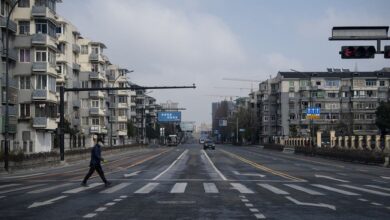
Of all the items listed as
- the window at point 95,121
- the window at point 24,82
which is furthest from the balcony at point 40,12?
the window at point 95,121

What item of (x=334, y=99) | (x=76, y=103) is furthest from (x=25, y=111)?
(x=334, y=99)

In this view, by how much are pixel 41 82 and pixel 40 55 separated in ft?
9.91

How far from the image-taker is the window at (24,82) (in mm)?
64750

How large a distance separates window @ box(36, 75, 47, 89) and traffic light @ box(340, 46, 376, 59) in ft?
151

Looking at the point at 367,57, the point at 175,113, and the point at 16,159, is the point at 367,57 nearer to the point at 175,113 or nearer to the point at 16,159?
the point at 16,159

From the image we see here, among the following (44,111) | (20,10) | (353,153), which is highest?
(20,10)

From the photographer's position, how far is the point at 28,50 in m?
64.5

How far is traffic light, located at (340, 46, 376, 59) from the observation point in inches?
989

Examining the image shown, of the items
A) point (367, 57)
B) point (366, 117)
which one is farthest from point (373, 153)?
point (366, 117)

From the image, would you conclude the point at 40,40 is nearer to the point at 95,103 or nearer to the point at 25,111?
the point at 25,111

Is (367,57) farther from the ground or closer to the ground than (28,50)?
closer to the ground

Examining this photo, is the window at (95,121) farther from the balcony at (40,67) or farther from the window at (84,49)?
the balcony at (40,67)

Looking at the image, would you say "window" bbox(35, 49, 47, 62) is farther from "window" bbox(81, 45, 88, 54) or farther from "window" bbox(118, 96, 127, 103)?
"window" bbox(118, 96, 127, 103)

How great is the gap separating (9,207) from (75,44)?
274ft
